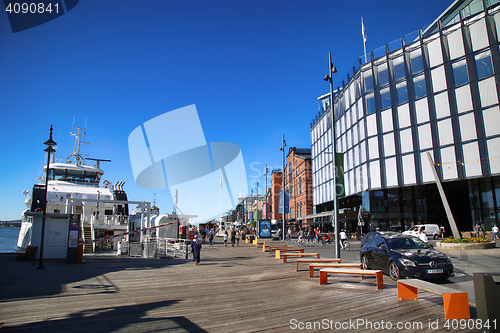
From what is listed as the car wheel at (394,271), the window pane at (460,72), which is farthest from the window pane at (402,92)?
the car wheel at (394,271)

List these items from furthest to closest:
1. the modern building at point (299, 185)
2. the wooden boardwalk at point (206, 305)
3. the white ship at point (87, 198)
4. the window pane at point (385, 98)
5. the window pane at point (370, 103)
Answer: the modern building at point (299, 185) → the window pane at point (370, 103) → the window pane at point (385, 98) → the white ship at point (87, 198) → the wooden boardwalk at point (206, 305)

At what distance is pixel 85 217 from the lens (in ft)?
87.2

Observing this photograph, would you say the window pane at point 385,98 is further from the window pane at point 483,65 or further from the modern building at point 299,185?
the modern building at point 299,185

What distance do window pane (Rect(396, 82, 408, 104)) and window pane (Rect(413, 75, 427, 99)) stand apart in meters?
1.10

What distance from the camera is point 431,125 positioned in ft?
109

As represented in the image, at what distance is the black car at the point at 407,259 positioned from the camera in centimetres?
872

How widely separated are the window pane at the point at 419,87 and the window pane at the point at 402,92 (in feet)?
3.60

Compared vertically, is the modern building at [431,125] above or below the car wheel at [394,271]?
above

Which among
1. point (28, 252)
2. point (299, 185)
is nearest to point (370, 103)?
point (299, 185)

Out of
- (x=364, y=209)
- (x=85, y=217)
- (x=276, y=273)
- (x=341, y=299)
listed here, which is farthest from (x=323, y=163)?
(x=341, y=299)

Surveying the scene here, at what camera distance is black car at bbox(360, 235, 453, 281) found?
8.72 m

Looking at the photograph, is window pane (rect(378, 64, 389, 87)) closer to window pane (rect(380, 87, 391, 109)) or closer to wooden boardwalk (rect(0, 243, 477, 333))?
window pane (rect(380, 87, 391, 109))

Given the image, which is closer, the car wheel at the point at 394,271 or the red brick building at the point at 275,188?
the car wheel at the point at 394,271

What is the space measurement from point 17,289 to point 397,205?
125ft
